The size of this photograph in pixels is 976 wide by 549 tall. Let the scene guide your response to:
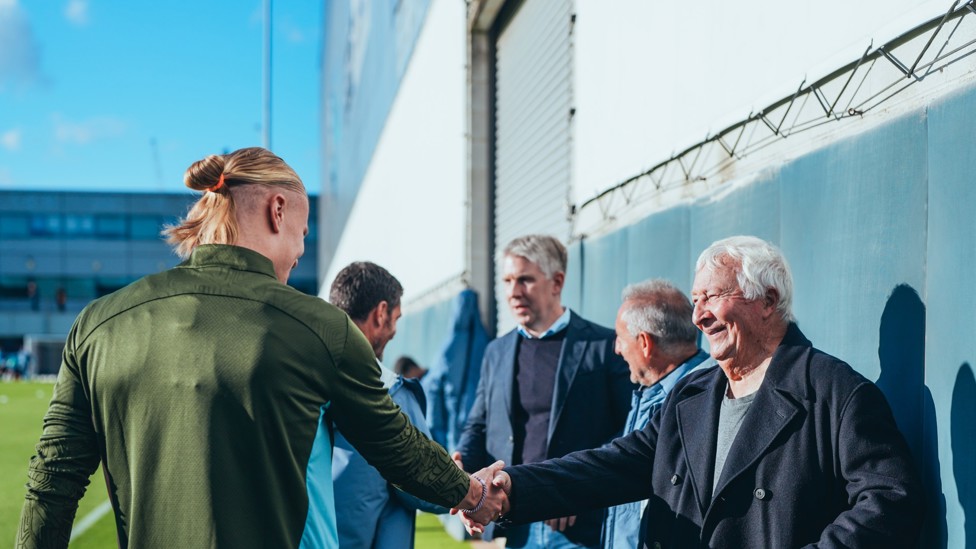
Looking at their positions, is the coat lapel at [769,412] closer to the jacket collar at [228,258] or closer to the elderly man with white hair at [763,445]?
the elderly man with white hair at [763,445]

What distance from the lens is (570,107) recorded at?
683 centimetres

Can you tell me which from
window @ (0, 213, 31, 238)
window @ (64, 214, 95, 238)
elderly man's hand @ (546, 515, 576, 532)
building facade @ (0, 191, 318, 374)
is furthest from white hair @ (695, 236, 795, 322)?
window @ (0, 213, 31, 238)

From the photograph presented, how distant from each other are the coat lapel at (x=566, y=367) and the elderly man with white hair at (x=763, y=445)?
106 cm

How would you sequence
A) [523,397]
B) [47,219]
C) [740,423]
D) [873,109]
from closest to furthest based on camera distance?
[740,423], [873,109], [523,397], [47,219]

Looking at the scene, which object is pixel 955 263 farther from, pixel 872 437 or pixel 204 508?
pixel 204 508

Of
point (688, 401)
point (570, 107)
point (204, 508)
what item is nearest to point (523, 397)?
point (688, 401)

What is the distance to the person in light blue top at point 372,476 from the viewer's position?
10.7 ft

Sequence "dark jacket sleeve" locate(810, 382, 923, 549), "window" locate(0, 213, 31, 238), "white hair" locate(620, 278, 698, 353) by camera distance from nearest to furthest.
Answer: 1. "dark jacket sleeve" locate(810, 382, 923, 549)
2. "white hair" locate(620, 278, 698, 353)
3. "window" locate(0, 213, 31, 238)

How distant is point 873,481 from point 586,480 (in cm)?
115

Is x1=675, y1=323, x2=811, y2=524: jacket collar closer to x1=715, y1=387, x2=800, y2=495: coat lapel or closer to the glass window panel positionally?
x1=715, y1=387, x2=800, y2=495: coat lapel

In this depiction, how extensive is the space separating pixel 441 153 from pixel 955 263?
969 cm

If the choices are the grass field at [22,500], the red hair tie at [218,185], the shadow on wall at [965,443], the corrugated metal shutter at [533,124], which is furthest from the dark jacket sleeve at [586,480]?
the grass field at [22,500]

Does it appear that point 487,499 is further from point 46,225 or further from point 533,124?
point 46,225

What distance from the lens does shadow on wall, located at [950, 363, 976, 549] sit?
2240 mm
